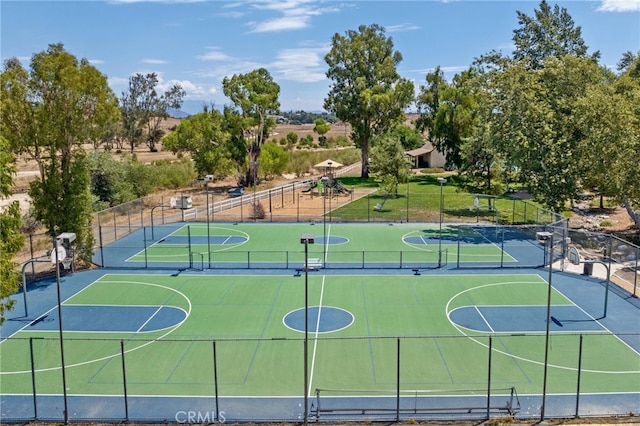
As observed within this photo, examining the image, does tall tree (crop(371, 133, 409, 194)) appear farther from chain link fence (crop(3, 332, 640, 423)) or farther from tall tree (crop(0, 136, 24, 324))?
tall tree (crop(0, 136, 24, 324))

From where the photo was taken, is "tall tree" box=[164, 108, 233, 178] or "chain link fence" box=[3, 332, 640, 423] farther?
"tall tree" box=[164, 108, 233, 178]

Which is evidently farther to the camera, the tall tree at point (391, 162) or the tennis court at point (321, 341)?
the tall tree at point (391, 162)

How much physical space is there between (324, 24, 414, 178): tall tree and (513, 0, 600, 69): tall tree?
1353cm


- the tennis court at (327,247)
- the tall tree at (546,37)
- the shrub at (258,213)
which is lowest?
the tennis court at (327,247)

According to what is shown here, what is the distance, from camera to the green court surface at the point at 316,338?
1800cm

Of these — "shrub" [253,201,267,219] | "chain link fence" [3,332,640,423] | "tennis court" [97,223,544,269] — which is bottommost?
"chain link fence" [3,332,640,423]

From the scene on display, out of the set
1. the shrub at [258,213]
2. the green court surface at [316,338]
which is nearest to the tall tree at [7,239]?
the green court surface at [316,338]

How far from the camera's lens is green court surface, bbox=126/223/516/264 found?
107 feet

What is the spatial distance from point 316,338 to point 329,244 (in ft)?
53.4

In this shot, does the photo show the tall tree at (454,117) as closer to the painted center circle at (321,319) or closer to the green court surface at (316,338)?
the green court surface at (316,338)

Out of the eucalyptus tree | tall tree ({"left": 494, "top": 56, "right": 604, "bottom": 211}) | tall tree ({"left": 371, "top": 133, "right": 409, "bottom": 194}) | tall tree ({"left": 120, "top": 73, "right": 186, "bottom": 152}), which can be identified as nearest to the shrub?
tall tree ({"left": 371, "top": 133, "right": 409, "bottom": 194})

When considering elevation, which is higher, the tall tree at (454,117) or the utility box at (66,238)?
the tall tree at (454,117)

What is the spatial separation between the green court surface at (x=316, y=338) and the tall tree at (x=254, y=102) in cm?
3047

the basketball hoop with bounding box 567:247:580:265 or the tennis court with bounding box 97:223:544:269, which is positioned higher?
the basketball hoop with bounding box 567:247:580:265
